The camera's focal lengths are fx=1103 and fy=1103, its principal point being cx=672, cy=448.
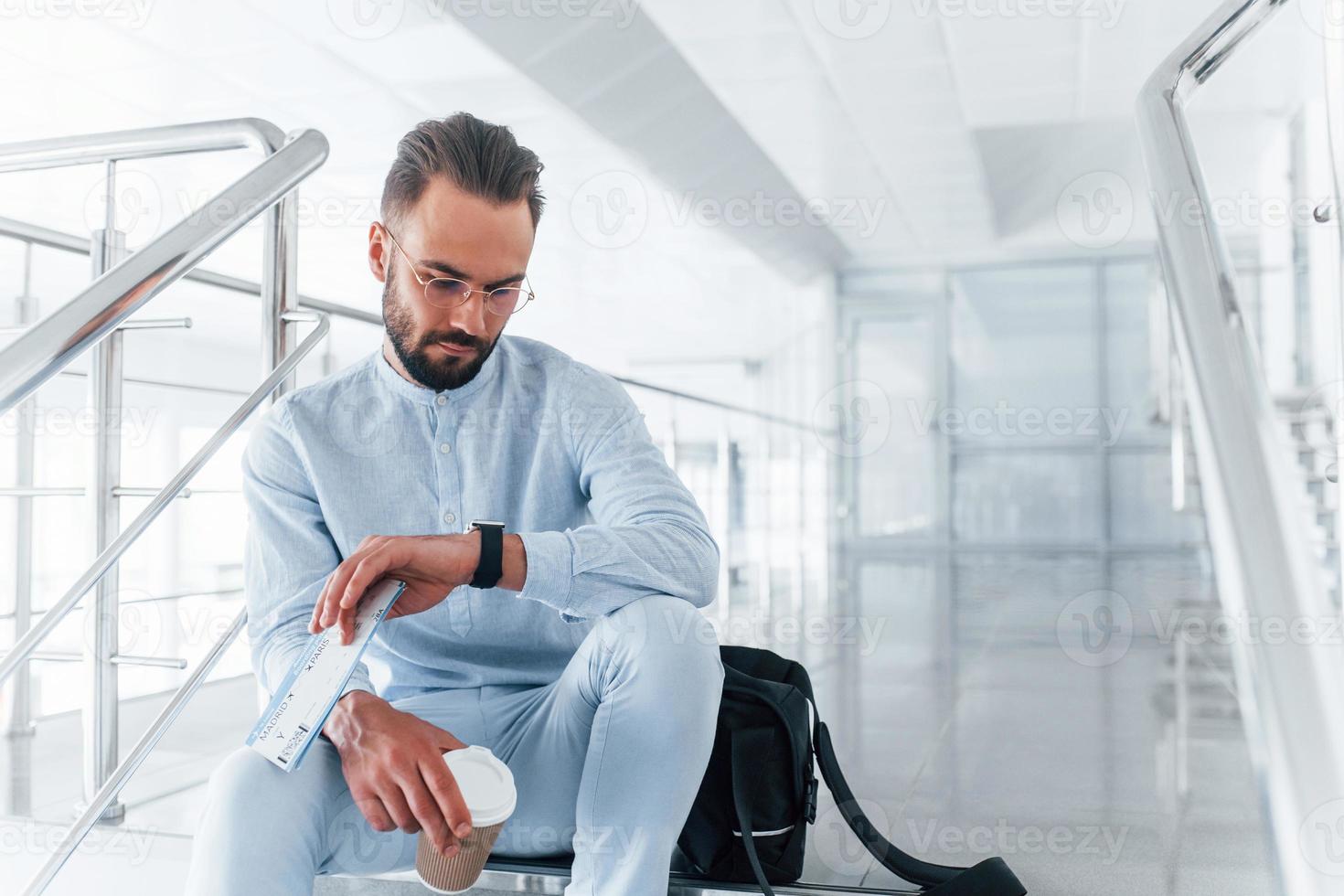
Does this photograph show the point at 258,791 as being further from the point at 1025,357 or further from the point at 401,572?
the point at 1025,357

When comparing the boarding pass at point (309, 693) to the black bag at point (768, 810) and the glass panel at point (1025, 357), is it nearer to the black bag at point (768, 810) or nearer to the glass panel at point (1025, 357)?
the black bag at point (768, 810)

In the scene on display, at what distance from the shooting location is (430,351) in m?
0.98

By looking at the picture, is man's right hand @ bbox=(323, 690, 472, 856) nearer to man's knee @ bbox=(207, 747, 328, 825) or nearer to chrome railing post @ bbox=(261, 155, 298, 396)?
man's knee @ bbox=(207, 747, 328, 825)

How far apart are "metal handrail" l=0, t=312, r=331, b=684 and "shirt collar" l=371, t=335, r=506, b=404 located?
119 millimetres

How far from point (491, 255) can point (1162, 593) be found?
3.79 meters

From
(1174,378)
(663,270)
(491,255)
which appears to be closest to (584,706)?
(491,255)

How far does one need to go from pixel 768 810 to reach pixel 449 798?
31 centimetres

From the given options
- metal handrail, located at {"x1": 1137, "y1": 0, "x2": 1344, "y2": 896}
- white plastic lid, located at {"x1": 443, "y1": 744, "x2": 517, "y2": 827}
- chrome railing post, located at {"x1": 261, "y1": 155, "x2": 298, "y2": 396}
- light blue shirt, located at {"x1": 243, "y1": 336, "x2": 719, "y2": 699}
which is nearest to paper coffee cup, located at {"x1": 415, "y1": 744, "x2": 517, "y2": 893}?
white plastic lid, located at {"x1": 443, "y1": 744, "x2": 517, "y2": 827}

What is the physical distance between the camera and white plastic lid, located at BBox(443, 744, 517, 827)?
69cm

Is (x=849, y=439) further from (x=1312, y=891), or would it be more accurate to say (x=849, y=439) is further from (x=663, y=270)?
(x=1312, y=891)

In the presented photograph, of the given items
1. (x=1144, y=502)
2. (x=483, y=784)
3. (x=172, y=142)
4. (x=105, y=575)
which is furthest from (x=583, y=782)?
(x=1144, y=502)

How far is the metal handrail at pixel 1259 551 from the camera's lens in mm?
316

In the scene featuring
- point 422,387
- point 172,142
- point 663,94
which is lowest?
point 422,387

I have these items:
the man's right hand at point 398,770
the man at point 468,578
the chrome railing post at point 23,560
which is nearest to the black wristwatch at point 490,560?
the man at point 468,578
